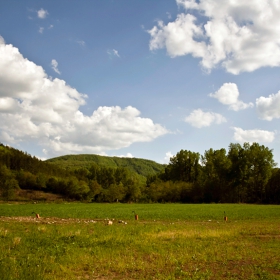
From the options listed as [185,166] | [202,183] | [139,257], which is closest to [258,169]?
[202,183]

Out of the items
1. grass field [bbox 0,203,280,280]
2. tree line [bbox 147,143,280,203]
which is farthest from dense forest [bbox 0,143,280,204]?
grass field [bbox 0,203,280,280]

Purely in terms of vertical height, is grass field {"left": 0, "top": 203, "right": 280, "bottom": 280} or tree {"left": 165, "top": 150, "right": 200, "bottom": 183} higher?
tree {"left": 165, "top": 150, "right": 200, "bottom": 183}

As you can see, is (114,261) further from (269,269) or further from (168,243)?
(269,269)

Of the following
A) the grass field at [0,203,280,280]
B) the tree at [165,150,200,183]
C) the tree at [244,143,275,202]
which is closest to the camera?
the grass field at [0,203,280,280]

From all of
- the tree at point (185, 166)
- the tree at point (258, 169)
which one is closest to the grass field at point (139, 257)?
the tree at point (258, 169)

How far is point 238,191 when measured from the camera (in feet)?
300

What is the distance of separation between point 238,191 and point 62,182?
3070 inches

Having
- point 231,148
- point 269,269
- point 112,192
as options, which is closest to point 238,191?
point 231,148

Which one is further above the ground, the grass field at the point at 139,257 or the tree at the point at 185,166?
the tree at the point at 185,166

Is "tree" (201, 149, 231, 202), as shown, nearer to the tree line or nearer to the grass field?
the tree line

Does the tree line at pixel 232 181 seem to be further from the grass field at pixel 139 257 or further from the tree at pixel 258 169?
the grass field at pixel 139 257

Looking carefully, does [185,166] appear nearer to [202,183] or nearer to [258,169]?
[202,183]

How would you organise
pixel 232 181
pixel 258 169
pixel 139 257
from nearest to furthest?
pixel 139 257 → pixel 258 169 → pixel 232 181

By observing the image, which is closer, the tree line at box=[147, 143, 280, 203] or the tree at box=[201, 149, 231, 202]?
the tree line at box=[147, 143, 280, 203]
